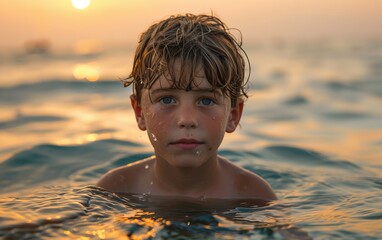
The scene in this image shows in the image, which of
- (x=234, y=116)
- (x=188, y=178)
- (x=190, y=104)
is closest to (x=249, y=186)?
(x=188, y=178)

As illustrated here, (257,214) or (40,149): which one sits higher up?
(40,149)

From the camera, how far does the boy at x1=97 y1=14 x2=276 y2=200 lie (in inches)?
149

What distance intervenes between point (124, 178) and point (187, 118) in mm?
1266

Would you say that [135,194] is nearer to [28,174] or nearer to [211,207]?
[211,207]

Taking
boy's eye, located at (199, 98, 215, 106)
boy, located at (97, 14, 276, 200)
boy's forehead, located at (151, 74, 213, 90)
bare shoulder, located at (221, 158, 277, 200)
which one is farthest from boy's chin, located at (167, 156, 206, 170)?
bare shoulder, located at (221, 158, 277, 200)

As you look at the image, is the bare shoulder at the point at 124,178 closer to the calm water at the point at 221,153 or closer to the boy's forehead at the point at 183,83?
the calm water at the point at 221,153

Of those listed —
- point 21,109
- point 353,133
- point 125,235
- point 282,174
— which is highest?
point 21,109

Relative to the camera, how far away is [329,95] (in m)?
12.9

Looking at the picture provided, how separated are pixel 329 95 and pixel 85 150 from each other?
294 inches

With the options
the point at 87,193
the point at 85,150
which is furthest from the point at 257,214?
the point at 85,150

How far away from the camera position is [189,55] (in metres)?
3.89

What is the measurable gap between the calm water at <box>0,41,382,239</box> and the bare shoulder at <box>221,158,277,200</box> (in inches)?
4.8

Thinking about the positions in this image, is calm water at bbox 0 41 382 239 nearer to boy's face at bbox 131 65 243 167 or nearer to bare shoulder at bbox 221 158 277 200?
bare shoulder at bbox 221 158 277 200

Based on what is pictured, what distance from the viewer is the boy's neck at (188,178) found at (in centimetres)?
439
